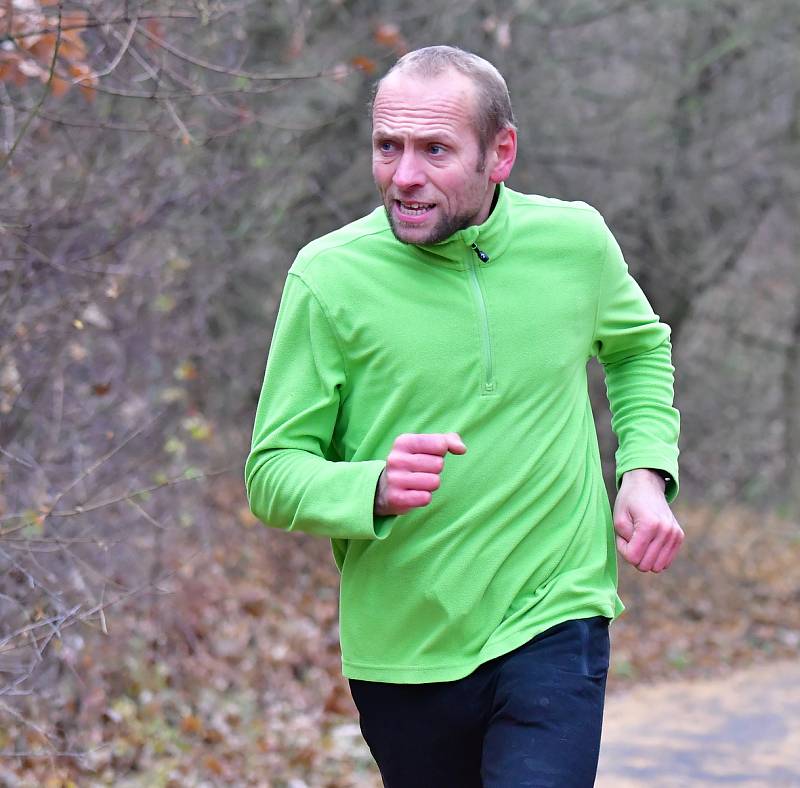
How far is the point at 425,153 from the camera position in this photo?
134 inches

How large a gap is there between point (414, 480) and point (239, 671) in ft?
20.0

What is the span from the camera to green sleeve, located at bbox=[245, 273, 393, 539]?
3.26 m

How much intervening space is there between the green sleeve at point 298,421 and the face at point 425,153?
294 millimetres

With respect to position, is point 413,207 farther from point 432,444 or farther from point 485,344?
→ point 432,444

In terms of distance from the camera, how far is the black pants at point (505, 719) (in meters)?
3.28

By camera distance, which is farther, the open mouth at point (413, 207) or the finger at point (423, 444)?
the open mouth at point (413, 207)

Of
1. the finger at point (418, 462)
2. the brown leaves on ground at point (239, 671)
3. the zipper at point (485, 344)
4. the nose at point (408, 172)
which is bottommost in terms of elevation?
the brown leaves on ground at point (239, 671)

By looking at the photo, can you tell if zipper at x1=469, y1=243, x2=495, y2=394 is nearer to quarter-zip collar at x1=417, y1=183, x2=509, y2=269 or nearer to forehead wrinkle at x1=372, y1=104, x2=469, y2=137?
quarter-zip collar at x1=417, y1=183, x2=509, y2=269

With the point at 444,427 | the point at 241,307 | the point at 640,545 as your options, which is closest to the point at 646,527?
the point at 640,545

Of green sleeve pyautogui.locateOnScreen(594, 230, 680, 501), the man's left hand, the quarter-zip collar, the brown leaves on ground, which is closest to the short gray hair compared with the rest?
the quarter-zip collar

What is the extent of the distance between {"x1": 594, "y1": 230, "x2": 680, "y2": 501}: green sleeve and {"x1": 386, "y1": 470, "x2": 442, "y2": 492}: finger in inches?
30.4

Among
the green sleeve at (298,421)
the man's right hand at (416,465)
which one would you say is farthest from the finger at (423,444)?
the green sleeve at (298,421)

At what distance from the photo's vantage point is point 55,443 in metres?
7.04

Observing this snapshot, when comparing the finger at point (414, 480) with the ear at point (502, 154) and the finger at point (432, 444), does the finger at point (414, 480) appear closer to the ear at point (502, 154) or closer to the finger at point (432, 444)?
the finger at point (432, 444)
